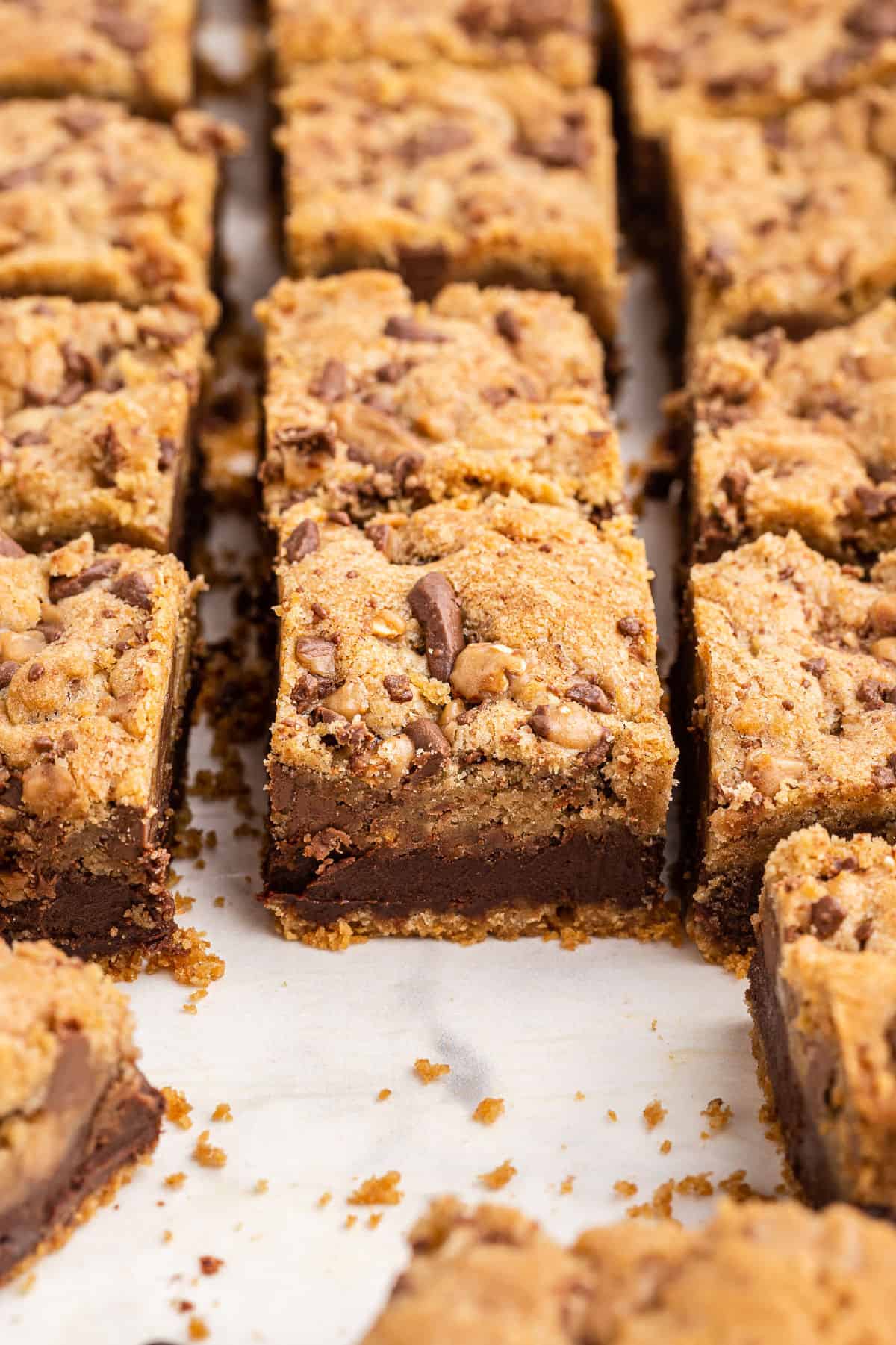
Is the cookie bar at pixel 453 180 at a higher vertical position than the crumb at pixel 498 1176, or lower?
higher

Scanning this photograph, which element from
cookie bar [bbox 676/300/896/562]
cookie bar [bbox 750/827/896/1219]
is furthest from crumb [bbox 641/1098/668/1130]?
cookie bar [bbox 676/300/896/562]

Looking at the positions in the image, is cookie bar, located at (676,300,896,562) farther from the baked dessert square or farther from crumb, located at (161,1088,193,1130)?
crumb, located at (161,1088,193,1130)

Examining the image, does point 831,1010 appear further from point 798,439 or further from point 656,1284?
point 798,439

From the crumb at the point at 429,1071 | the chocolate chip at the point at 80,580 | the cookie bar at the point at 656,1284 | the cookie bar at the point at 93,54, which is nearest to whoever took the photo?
the cookie bar at the point at 656,1284

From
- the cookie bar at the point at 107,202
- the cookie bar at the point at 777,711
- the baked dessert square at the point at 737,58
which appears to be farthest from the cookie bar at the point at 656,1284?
the baked dessert square at the point at 737,58

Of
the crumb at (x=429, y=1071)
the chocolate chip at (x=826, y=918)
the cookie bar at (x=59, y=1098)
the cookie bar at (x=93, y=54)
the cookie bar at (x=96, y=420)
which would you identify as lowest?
the crumb at (x=429, y=1071)

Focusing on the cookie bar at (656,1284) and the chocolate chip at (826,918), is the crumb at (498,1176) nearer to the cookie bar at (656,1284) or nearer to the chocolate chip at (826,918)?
the cookie bar at (656,1284)

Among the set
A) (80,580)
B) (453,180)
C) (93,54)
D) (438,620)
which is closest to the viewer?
(438,620)

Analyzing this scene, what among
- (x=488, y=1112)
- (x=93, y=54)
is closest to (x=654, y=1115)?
(x=488, y=1112)

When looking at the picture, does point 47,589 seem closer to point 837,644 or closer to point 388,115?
point 837,644
